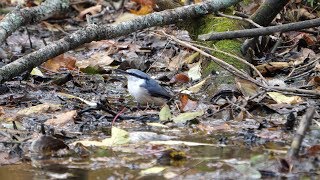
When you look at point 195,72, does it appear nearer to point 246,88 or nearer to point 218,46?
point 218,46

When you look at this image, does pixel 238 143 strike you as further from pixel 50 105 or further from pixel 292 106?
pixel 50 105

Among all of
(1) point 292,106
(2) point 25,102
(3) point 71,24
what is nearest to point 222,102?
(1) point 292,106

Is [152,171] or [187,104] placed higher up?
[187,104]

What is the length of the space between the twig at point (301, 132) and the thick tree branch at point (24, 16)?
3078mm

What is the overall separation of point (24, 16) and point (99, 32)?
723 millimetres

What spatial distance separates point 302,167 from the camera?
11.5 feet

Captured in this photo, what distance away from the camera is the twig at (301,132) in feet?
11.4

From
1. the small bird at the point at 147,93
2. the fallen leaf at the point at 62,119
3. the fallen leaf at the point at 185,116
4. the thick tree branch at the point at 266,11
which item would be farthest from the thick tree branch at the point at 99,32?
the fallen leaf at the point at 185,116

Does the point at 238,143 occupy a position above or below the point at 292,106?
below

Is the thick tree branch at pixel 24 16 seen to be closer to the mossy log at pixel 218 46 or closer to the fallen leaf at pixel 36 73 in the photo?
the fallen leaf at pixel 36 73

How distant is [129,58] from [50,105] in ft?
7.38

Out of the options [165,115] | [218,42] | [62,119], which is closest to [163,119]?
[165,115]

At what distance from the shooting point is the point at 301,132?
11.4 ft

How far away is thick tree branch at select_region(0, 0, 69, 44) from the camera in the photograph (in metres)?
5.99
